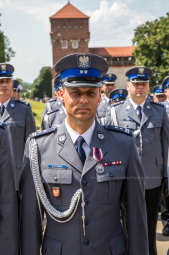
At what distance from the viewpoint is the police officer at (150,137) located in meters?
4.11

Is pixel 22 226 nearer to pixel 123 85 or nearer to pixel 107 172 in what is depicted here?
pixel 107 172

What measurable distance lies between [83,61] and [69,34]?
60.6 m

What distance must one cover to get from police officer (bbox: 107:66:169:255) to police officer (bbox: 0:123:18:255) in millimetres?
2289

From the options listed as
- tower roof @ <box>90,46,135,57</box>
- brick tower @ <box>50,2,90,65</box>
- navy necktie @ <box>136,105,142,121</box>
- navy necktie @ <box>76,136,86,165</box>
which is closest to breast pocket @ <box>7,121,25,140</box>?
navy necktie @ <box>136,105,142,121</box>

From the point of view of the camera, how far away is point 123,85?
209 feet

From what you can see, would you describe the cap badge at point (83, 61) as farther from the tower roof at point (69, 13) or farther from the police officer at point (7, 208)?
the tower roof at point (69, 13)

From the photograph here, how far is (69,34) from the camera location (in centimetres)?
6047

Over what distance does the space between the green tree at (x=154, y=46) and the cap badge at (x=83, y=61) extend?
3340 cm

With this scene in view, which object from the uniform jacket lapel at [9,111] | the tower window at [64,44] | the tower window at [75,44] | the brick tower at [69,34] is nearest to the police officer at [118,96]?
the uniform jacket lapel at [9,111]

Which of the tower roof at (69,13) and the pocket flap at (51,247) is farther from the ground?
the tower roof at (69,13)

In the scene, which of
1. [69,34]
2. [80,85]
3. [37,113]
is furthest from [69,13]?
[80,85]

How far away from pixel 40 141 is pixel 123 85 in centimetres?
6234

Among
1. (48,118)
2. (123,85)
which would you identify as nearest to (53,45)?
(123,85)

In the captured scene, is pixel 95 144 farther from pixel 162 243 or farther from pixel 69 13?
pixel 69 13
